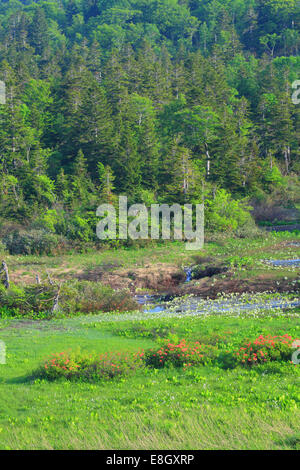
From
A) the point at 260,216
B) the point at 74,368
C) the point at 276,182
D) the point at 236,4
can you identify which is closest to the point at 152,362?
the point at 74,368

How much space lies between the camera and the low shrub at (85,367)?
16.4 m

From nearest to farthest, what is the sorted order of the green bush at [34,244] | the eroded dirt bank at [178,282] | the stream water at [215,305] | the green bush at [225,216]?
the stream water at [215,305]
the eroded dirt bank at [178,282]
the green bush at [34,244]
the green bush at [225,216]

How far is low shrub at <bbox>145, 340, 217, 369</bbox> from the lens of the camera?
1747 centimetres

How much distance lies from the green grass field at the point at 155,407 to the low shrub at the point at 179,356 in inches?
22.0

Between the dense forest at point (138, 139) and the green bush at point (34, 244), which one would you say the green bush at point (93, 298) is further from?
the dense forest at point (138, 139)

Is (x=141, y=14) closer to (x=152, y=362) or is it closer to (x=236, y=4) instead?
(x=236, y=4)

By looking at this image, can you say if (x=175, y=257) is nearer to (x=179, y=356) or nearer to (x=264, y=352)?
(x=179, y=356)

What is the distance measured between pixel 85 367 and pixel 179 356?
10.6 ft

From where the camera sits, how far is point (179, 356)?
1750cm

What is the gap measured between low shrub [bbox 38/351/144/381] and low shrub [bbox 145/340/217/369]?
0.95 metres

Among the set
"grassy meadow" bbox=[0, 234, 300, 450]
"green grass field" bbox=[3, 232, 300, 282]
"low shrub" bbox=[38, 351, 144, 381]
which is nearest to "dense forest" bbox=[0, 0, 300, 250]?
"green grass field" bbox=[3, 232, 300, 282]

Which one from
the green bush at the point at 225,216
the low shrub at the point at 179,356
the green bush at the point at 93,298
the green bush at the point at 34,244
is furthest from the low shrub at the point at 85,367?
the green bush at the point at 225,216

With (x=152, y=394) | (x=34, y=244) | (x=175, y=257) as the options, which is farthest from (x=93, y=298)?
(x=34, y=244)

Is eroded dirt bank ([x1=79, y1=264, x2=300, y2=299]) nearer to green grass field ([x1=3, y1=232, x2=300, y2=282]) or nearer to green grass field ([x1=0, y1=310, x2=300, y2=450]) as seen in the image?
green grass field ([x1=3, y1=232, x2=300, y2=282])
